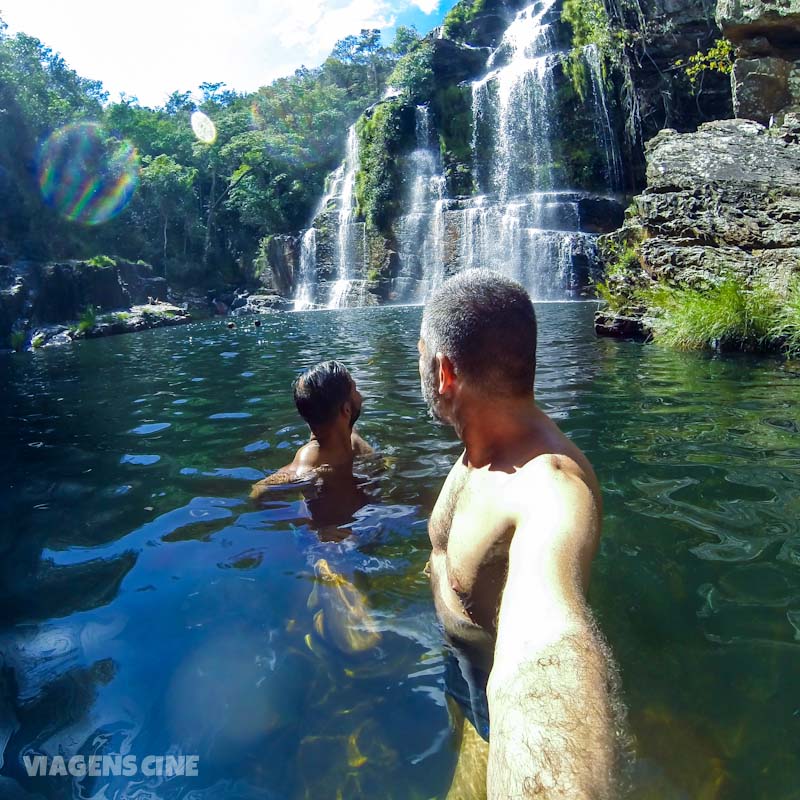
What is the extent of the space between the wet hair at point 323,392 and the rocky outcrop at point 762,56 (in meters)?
12.3

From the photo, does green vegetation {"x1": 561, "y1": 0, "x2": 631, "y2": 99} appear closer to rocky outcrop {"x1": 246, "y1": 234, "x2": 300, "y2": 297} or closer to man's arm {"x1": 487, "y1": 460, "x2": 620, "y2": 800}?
rocky outcrop {"x1": 246, "y1": 234, "x2": 300, "y2": 297}

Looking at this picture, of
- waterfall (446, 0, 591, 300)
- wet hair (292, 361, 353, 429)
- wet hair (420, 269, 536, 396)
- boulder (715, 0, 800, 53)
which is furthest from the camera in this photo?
waterfall (446, 0, 591, 300)

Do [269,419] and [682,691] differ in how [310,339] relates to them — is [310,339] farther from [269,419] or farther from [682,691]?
[682,691]

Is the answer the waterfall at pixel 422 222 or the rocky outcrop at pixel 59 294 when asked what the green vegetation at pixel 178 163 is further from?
the waterfall at pixel 422 222

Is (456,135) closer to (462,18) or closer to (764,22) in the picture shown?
(462,18)

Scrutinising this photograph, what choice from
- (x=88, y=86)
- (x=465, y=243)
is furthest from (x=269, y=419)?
(x=88, y=86)

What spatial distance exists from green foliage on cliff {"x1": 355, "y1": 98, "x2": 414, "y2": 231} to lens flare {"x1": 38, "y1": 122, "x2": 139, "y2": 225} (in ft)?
59.4

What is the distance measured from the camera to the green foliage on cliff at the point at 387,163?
109ft

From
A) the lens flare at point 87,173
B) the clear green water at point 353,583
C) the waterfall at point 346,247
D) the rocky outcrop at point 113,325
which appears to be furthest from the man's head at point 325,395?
the lens flare at point 87,173

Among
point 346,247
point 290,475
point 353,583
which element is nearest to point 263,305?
point 346,247

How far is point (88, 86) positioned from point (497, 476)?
6480 cm

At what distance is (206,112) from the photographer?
58781 millimetres

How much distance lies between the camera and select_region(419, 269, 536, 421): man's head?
75.7 inches

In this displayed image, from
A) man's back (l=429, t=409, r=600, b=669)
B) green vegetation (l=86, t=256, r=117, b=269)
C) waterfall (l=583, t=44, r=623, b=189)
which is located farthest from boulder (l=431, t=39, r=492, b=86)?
man's back (l=429, t=409, r=600, b=669)
